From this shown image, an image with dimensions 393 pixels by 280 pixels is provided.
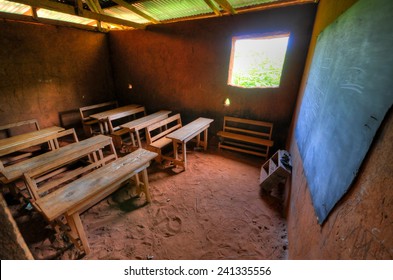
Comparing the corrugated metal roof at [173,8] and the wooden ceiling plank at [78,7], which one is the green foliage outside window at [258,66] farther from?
the wooden ceiling plank at [78,7]

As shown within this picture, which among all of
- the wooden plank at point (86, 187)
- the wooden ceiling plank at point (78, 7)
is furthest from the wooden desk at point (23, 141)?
the wooden ceiling plank at point (78, 7)

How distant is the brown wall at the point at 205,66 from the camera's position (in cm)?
417

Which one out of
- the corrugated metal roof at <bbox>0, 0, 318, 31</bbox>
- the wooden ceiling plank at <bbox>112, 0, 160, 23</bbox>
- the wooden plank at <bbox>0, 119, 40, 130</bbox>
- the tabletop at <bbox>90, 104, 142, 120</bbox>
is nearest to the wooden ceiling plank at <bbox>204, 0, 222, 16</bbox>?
the corrugated metal roof at <bbox>0, 0, 318, 31</bbox>

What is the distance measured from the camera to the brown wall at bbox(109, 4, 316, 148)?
4.17 m

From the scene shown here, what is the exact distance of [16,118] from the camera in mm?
5223

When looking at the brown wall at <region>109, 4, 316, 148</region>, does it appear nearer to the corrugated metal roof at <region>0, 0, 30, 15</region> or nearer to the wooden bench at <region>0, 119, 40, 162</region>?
the corrugated metal roof at <region>0, 0, 30, 15</region>

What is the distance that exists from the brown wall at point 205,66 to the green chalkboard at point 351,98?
263 centimetres

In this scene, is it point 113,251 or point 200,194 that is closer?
point 113,251

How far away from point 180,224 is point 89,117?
15.7 ft

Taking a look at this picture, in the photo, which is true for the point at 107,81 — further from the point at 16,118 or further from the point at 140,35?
the point at 16,118

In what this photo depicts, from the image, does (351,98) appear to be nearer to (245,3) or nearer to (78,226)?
(78,226)

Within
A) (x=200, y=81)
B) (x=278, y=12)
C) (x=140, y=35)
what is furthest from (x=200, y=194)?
(x=140, y=35)
